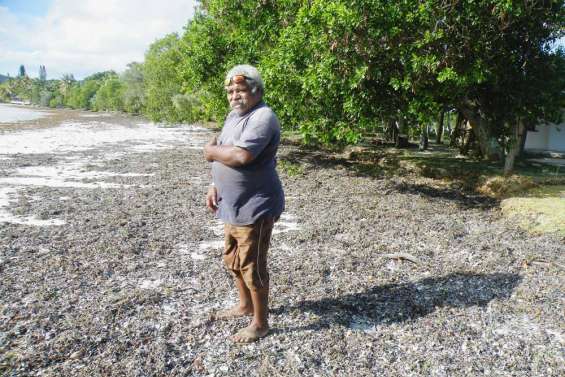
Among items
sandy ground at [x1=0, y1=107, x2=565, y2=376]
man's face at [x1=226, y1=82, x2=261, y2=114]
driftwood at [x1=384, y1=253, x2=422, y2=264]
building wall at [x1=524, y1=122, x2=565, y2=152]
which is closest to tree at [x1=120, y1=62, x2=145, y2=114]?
building wall at [x1=524, y1=122, x2=565, y2=152]

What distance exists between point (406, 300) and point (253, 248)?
212cm

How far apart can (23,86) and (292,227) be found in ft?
589

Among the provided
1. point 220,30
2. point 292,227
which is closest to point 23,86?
point 220,30

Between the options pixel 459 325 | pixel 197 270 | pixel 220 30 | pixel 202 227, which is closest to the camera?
pixel 459 325

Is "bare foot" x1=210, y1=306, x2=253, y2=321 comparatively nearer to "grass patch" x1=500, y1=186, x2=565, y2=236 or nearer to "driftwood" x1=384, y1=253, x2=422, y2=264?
"driftwood" x1=384, y1=253, x2=422, y2=264

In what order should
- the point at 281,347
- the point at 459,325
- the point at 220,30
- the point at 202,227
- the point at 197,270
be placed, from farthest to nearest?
the point at 220,30, the point at 202,227, the point at 197,270, the point at 459,325, the point at 281,347

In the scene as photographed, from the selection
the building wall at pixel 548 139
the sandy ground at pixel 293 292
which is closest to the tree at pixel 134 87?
the building wall at pixel 548 139

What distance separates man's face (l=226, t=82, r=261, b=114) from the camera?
3.13m

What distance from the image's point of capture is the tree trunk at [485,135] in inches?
461

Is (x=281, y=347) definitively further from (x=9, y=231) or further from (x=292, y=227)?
(x=9, y=231)

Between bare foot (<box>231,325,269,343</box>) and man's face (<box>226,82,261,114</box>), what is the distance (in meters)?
1.92

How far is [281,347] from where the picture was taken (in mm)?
3480

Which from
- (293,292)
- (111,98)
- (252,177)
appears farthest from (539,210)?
(111,98)

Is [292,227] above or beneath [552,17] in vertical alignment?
beneath
